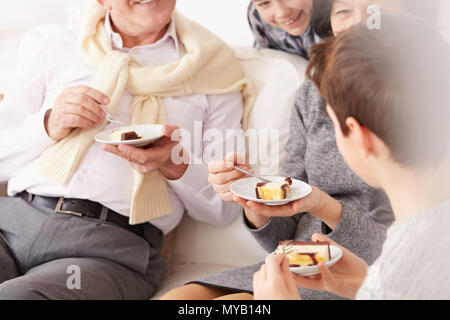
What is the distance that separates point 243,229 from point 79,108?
1.65 ft

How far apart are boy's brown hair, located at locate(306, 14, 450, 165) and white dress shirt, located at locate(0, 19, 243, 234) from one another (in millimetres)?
688

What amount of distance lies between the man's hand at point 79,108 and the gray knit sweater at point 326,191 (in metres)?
0.44

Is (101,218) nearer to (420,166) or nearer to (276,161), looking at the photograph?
(276,161)

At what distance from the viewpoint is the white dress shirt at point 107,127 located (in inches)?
47.7

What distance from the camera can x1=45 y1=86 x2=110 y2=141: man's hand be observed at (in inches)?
45.3

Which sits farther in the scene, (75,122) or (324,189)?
(75,122)

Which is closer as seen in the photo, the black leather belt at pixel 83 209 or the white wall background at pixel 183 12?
the black leather belt at pixel 83 209

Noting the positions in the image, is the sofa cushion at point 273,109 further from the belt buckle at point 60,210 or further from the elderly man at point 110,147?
the belt buckle at point 60,210

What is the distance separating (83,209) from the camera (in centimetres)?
119

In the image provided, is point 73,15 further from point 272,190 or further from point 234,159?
point 272,190

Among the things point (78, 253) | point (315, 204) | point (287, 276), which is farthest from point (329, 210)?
point (78, 253)

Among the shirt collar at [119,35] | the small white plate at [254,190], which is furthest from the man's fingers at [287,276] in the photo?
the shirt collar at [119,35]

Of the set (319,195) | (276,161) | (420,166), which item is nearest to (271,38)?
→ (276,161)

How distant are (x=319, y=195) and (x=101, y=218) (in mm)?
561
